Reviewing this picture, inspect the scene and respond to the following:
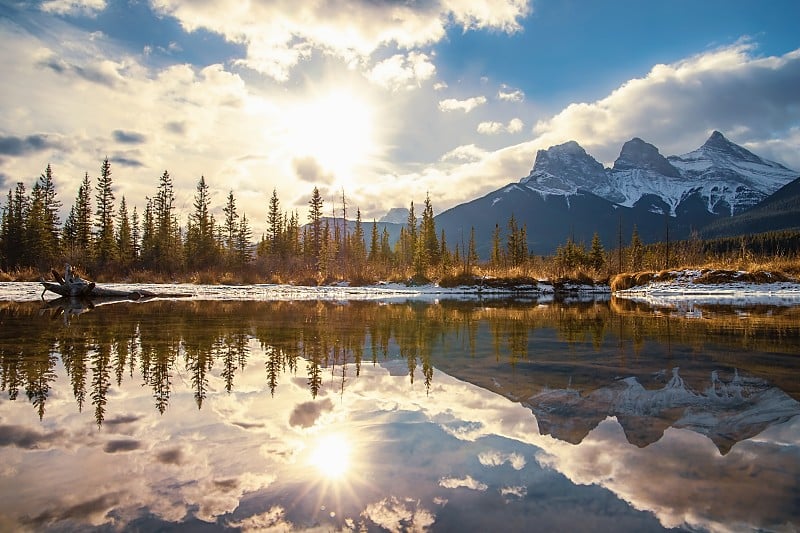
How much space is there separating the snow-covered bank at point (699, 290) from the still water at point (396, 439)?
23155mm

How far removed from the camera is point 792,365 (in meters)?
7.58

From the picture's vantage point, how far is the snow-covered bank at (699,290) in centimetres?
2895

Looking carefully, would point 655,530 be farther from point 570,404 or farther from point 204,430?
point 204,430

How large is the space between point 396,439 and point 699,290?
36652mm

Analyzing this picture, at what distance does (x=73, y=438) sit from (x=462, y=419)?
3576 mm

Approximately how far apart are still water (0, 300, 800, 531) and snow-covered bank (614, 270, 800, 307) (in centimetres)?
2315

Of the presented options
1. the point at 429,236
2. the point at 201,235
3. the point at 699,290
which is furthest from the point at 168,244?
the point at 699,290

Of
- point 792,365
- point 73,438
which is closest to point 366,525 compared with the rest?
point 73,438

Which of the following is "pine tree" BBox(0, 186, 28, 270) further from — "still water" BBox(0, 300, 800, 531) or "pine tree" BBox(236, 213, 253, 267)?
"still water" BBox(0, 300, 800, 531)

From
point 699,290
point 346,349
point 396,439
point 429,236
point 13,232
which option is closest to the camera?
point 396,439

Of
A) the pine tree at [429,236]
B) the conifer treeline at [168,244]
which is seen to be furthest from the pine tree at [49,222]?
the pine tree at [429,236]

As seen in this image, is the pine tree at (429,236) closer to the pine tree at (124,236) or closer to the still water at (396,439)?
the pine tree at (124,236)

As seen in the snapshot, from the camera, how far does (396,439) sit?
4.36 meters

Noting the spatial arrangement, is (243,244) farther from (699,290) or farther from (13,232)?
(699,290)
